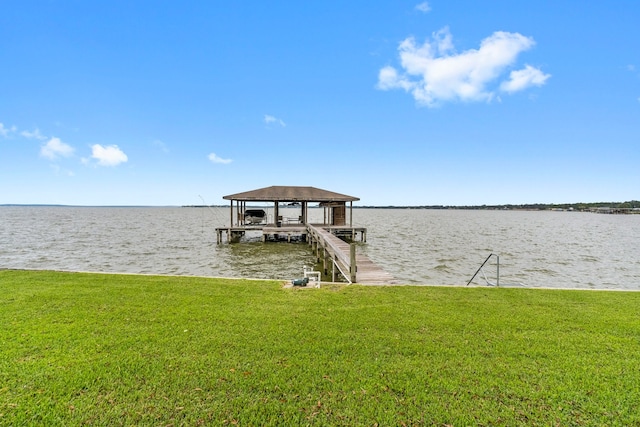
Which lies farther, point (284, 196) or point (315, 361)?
point (284, 196)

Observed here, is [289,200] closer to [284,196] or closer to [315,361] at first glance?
[284,196]

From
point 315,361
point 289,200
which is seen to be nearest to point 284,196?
point 289,200

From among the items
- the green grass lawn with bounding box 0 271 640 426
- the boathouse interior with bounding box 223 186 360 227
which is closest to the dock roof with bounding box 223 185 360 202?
the boathouse interior with bounding box 223 186 360 227

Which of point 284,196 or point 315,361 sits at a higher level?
point 284,196

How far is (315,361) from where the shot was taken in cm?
371

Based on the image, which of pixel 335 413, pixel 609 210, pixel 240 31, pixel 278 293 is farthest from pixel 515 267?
pixel 609 210

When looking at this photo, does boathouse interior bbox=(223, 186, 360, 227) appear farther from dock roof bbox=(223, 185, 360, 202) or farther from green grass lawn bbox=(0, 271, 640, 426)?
green grass lawn bbox=(0, 271, 640, 426)

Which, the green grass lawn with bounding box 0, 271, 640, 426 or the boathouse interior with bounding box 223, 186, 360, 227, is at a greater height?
the boathouse interior with bounding box 223, 186, 360, 227

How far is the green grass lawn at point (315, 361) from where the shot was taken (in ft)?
9.50

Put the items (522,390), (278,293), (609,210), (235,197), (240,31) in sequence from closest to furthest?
1. (522,390)
2. (278,293)
3. (240,31)
4. (235,197)
5. (609,210)

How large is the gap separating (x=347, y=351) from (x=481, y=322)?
7.87 ft

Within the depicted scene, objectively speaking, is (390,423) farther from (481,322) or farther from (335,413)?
(481,322)

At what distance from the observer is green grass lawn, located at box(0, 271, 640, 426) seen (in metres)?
2.89

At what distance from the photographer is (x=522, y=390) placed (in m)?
3.19
